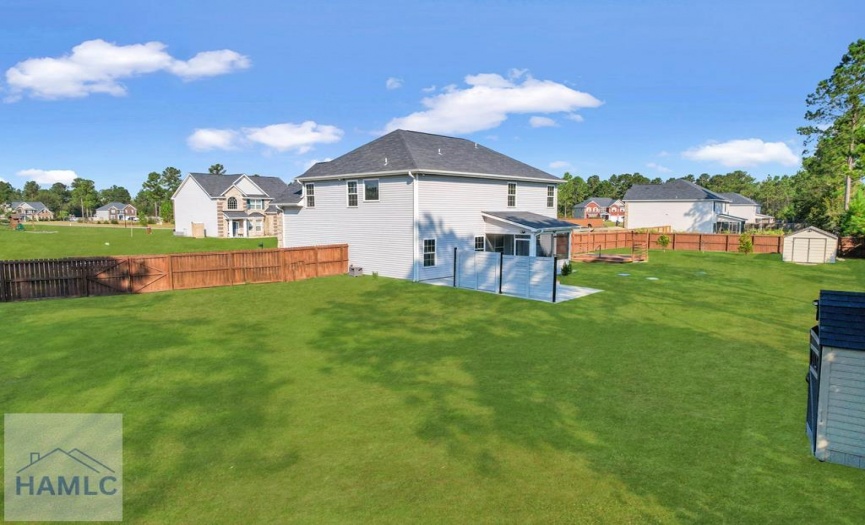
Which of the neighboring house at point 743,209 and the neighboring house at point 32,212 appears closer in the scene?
the neighboring house at point 743,209

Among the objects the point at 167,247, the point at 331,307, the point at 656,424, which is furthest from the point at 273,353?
the point at 167,247

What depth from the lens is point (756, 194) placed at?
125812mm

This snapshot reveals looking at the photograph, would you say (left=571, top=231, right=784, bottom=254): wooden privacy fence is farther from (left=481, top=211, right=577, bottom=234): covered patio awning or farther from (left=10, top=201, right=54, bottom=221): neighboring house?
(left=10, top=201, right=54, bottom=221): neighboring house

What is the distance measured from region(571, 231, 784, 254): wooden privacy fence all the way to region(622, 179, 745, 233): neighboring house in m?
20.1

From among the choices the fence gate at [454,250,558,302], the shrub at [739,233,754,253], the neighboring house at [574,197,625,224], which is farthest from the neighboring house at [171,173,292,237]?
the neighboring house at [574,197,625,224]

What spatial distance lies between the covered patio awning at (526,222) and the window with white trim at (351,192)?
24.8 feet

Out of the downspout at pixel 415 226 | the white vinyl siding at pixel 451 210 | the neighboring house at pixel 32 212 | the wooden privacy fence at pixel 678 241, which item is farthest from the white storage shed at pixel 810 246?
the neighboring house at pixel 32 212

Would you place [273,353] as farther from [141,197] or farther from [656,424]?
[141,197]

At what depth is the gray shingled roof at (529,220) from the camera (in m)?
25.4

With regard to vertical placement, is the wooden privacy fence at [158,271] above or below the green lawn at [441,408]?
above

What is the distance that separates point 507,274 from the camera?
21.4m

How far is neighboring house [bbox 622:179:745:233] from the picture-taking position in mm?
60688

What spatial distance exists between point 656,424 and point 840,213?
4874cm

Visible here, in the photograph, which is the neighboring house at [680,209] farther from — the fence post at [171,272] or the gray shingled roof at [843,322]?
the fence post at [171,272]
